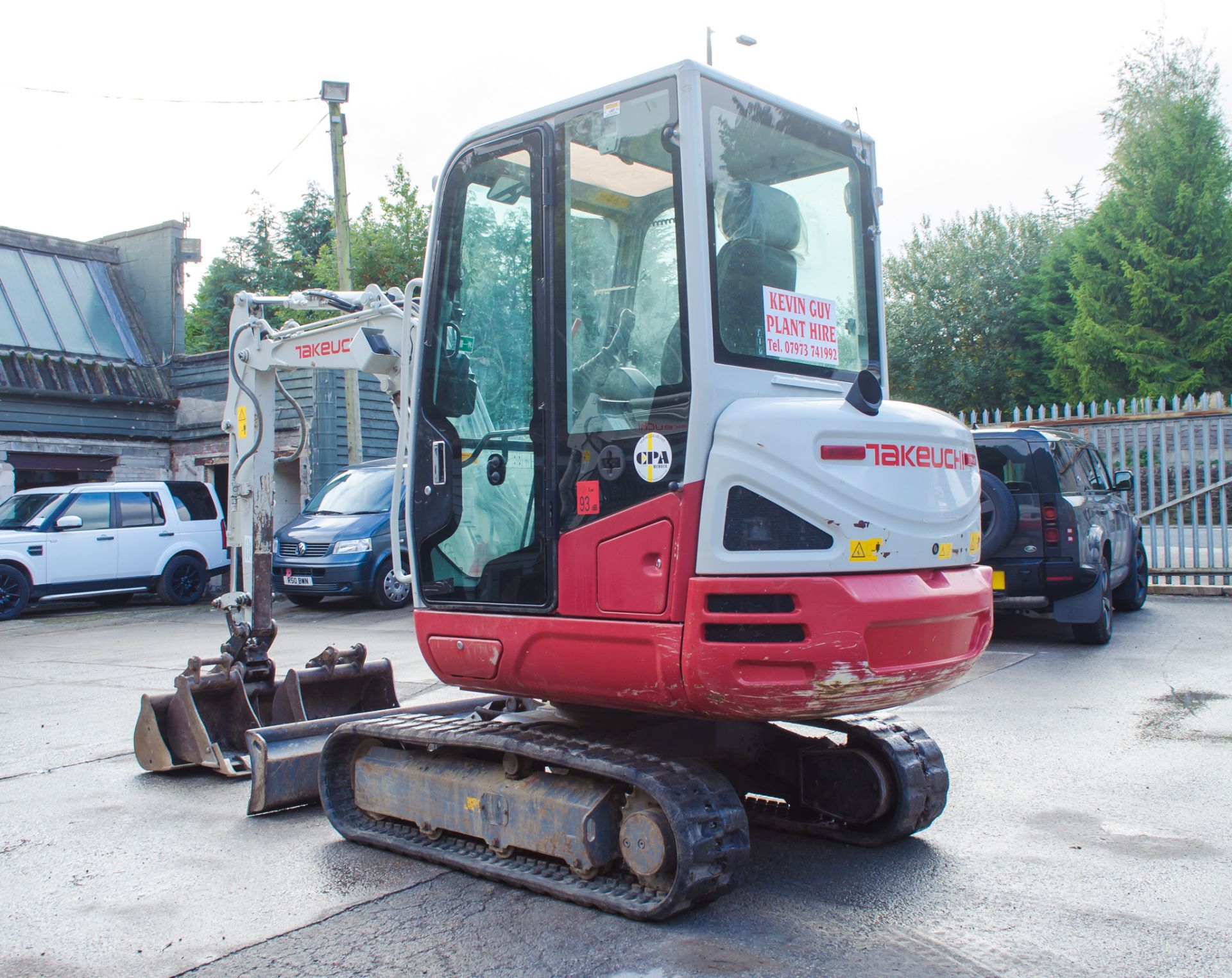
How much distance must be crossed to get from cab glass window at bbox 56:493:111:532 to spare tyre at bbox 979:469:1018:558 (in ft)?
41.1

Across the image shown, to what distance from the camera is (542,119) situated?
4.43 meters

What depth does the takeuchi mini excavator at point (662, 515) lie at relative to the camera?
3818mm

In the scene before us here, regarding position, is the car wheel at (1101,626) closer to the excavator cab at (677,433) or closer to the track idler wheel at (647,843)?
the excavator cab at (677,433)

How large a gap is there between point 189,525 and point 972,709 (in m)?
13.3

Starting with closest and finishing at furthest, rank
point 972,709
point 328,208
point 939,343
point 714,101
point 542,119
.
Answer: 1. point 714,101
2. point 542,119
3. point 972,709
4. point 939,343
5. point 328,208

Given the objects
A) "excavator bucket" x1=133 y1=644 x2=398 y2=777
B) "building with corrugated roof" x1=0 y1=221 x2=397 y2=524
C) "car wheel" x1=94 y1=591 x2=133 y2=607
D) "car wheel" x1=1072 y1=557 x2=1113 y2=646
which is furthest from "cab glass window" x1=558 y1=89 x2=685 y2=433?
"building with corrugated roof" x1=0 y1=221 x2=397 y2=524

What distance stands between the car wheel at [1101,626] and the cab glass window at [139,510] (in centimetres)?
1298

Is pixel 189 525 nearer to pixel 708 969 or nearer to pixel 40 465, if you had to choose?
pixel 40 465

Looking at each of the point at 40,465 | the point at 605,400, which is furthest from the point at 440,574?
the point at 40,465

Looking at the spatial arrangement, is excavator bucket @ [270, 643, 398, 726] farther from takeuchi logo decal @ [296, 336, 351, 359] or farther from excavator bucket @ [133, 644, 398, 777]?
takeuchi logo decal @ [296, 336, 351, 359]

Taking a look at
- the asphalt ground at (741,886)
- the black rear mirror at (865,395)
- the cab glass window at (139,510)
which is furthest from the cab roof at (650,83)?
the cab glass window at (139,510)

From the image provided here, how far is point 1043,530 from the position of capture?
31.8 feet

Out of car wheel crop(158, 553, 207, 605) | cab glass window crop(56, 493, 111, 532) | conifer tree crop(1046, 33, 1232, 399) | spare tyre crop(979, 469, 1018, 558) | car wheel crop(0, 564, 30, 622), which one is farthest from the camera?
conifer tree crop(1046, 33, 1232, 399)

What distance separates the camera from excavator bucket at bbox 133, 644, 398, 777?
607 centimetres
